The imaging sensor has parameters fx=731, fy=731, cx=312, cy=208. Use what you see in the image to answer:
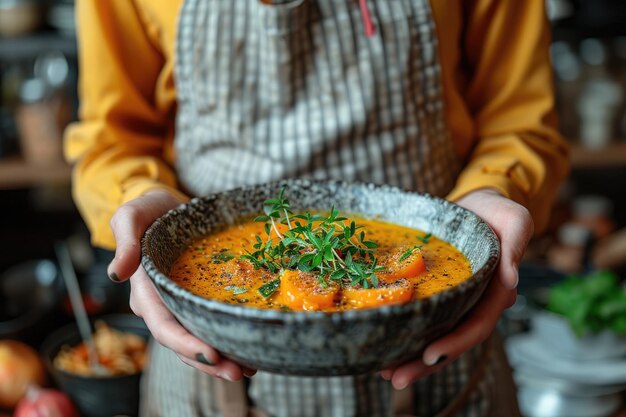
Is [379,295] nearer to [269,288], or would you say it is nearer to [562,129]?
[269,288]

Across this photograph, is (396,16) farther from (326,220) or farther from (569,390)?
(569,390)

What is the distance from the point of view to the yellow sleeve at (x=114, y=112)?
3.78ft

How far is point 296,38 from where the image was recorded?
41.8 inches

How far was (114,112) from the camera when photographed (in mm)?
1214

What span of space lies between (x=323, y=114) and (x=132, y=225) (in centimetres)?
35

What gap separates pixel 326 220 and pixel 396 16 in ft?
1.15

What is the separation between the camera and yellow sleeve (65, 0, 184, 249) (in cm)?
115

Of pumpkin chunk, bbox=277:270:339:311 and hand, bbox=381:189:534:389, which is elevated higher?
pumpkin chunk, bbox=277:270:339:311

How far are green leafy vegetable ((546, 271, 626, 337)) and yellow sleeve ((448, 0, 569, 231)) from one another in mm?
534

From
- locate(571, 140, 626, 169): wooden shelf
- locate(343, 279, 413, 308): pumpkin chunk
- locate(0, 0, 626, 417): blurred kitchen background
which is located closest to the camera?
locate(343, 279, 413, 308): pumpkin chunk

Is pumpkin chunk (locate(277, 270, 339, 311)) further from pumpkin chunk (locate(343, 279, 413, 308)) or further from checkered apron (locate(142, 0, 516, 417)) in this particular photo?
checkered apron (locate(142, 0, 516, 417))

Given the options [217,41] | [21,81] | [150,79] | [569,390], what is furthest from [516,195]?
[21,81]

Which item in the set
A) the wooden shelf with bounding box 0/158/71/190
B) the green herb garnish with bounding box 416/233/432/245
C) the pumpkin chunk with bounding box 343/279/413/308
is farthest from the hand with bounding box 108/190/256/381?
the wooden shelf with bounding box 0/158/71/190

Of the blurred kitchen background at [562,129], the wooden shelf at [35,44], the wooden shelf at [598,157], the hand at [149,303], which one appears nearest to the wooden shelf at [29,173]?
the blurred kitchen background at [562,129]
